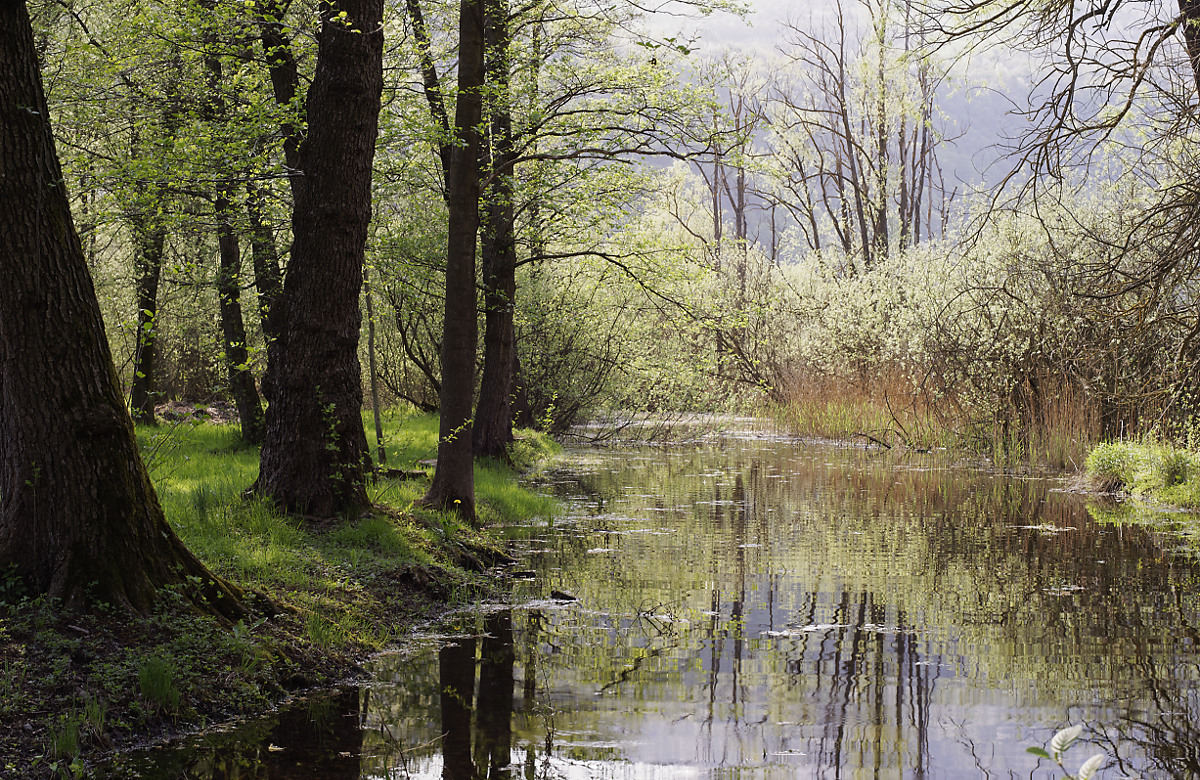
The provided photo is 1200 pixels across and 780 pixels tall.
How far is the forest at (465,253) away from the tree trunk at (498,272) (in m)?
0.06

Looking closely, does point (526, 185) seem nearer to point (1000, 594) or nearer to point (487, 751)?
point (1000, 594)

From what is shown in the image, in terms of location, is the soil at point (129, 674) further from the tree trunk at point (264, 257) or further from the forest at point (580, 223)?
the tree trunk at point (264, 257)

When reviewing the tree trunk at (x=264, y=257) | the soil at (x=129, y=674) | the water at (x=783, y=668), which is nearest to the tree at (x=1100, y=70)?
the water at (x=783, y=668)

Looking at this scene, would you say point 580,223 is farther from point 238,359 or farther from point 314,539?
point 314,539

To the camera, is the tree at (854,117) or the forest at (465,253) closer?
the forest at (465,253)

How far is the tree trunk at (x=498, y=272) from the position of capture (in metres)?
13.1

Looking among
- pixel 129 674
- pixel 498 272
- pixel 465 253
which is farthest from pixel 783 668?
pixel 498 272

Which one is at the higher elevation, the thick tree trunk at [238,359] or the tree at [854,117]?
the tree at [854,117]

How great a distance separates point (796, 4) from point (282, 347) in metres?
33.3

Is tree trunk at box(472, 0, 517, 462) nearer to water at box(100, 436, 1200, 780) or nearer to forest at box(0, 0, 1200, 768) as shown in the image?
forest at box(0, 0, 1200, 768)

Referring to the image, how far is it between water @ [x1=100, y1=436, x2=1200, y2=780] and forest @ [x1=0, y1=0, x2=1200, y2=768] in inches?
54.8

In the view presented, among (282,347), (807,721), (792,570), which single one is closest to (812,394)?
(792,570)

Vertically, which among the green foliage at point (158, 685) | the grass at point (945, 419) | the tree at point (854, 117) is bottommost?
the green foliage at point (158, 685)

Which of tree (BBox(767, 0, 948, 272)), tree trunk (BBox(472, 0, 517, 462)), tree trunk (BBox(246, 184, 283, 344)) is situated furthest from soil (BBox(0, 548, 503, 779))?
tree (BBox(767, 0, 948, 272))
